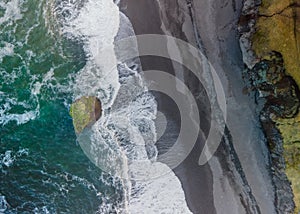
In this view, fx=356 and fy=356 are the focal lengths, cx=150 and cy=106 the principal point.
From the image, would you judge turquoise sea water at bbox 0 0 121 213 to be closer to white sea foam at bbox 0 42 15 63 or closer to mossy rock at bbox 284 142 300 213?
white sea foam at bbox 0 42 15 63

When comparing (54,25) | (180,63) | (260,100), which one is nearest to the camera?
(260,100)

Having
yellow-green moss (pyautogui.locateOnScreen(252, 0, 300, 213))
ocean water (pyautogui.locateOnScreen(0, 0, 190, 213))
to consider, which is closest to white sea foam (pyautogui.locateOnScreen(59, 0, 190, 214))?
ocean water (pyautogui.locateOnScreen(0, 0, 190, 213))

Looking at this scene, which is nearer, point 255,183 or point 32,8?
point 255,183

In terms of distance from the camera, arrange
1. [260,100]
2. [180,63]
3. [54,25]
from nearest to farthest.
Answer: [260,100] → [180,63] → [54,25]

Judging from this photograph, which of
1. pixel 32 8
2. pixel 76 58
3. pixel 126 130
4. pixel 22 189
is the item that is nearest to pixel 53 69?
pixel 76 58

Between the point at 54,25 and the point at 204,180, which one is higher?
the point at 54,25

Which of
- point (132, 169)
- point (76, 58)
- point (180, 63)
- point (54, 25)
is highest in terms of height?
point (54, 25)

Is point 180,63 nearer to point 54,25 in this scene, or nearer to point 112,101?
point 112,101
